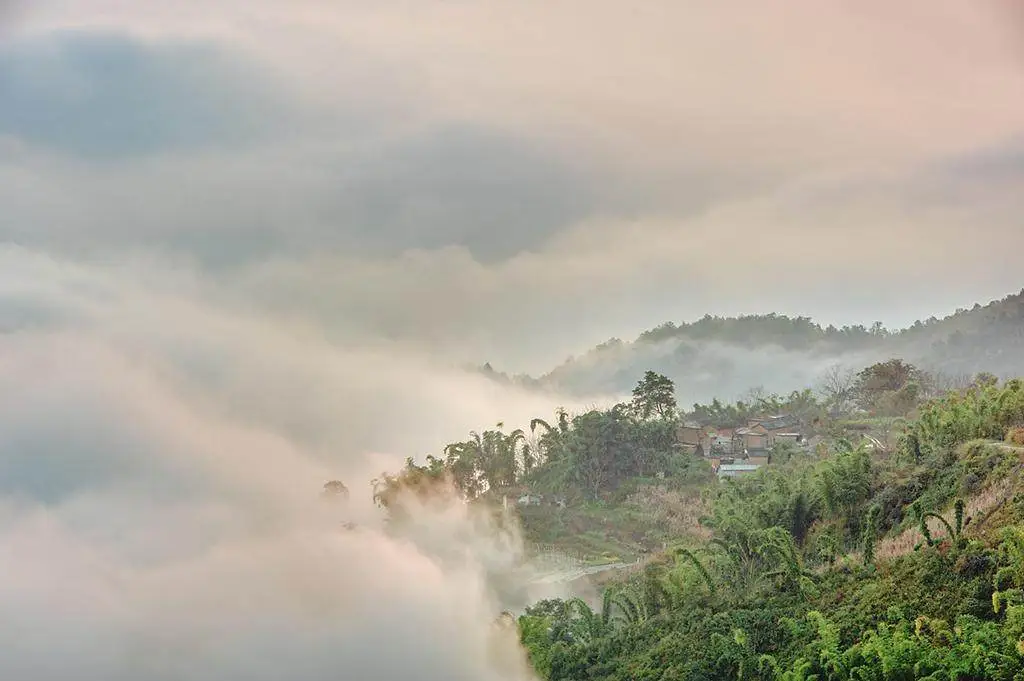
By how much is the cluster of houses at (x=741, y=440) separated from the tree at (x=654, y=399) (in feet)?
2.20

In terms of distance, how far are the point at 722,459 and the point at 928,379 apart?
696 centimetres

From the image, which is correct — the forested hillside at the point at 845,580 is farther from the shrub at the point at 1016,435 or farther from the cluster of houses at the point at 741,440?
the cluster of houses at the point at 741,440

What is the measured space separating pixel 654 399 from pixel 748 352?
115ft

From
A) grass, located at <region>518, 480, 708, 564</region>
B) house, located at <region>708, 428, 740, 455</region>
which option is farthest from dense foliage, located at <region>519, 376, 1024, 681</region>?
house, located at <region>708, 428, 740, 455</region>

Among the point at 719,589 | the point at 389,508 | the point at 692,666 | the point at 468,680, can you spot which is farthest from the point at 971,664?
the point at 389,508

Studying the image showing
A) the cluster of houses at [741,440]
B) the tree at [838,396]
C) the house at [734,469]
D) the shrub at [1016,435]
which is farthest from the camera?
the tree at [838,396]

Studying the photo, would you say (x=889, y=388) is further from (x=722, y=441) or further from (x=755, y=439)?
(x=722, y=441)

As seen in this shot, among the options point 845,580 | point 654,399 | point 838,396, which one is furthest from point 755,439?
point 845,580

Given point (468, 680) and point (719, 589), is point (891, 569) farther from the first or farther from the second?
point (468, 680)

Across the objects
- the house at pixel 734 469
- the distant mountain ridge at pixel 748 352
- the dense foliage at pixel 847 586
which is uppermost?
the distant mountain ridge at pixel 748 352

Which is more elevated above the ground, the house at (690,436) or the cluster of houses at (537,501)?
the house at (690,436)

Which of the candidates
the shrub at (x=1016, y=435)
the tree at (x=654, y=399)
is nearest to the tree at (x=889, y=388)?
the tree at (x=654, y=399)

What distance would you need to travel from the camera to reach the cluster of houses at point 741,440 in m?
24.6

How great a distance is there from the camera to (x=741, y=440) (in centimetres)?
2614
